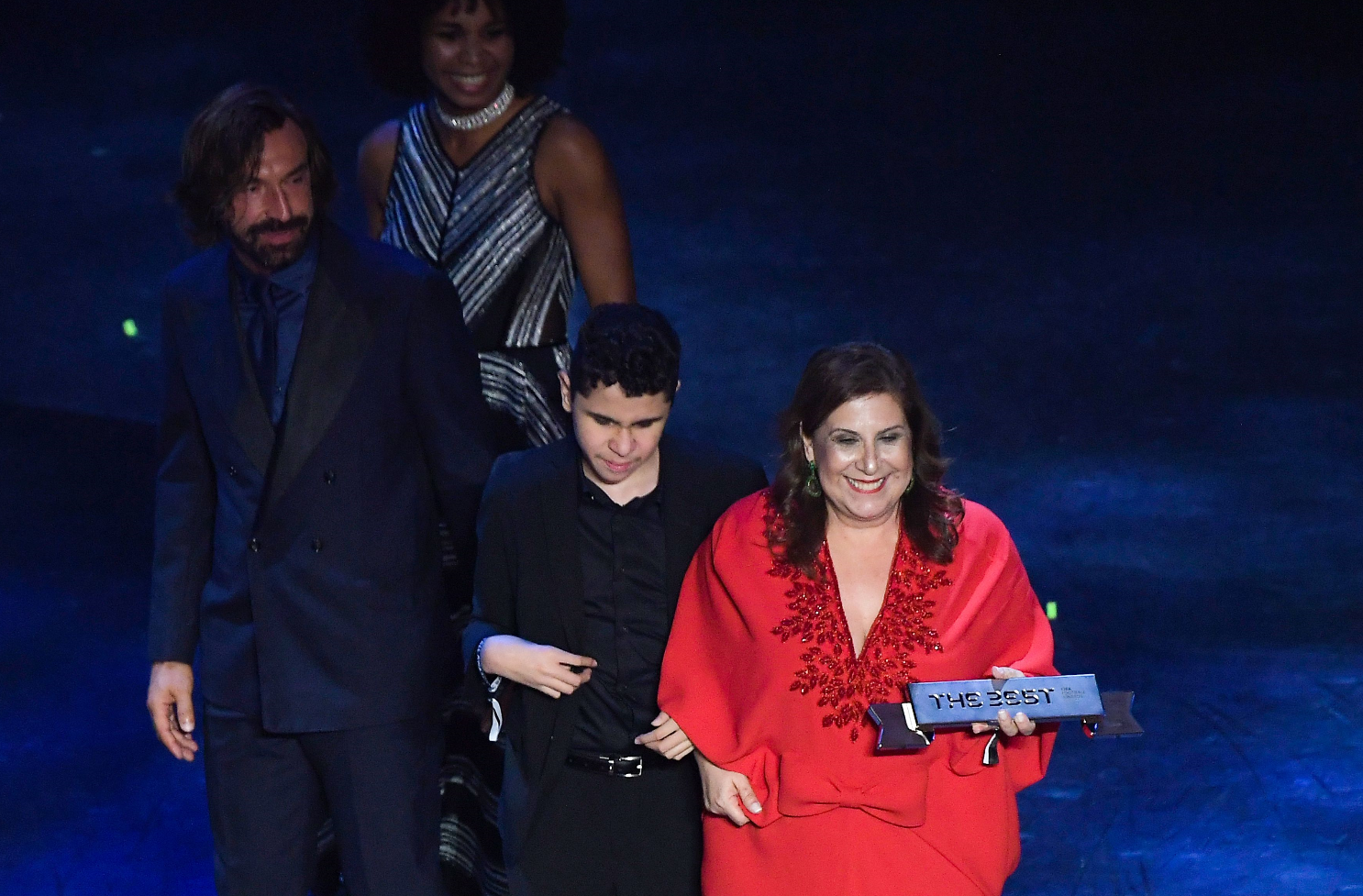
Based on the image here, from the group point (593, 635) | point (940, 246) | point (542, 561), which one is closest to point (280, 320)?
point (542, 561)

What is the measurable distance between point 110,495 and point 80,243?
1.60 metres

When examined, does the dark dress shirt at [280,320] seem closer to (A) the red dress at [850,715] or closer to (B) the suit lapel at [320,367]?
(B) the suit lapel at [320,367]

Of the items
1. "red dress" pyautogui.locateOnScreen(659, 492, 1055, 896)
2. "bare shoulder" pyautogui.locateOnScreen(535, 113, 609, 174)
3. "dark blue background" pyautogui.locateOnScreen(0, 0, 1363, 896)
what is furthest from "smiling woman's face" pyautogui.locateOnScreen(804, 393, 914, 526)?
"dark blue background" pyautogui.locateOnScreen(0, 0, 1363, 896)

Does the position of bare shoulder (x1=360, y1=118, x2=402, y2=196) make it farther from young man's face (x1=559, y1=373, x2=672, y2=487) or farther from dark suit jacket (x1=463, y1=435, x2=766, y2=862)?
young man's face (x1=559, y1=373, x2=672, y2=487)

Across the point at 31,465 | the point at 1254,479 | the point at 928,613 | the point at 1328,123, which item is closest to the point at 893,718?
the point at 928,613

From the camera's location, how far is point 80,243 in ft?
26.1

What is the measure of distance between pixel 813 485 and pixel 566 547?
15.6 inches

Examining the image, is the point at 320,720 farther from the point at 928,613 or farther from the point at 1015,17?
the point at 1015,17

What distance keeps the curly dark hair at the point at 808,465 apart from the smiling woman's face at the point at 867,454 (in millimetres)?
20

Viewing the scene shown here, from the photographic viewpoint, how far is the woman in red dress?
261 cm

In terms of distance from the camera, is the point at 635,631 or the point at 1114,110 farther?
the point at 1114,110

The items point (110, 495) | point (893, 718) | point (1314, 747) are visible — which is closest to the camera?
point (893, 718)

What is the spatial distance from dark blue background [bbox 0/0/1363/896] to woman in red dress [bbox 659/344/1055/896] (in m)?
2.68

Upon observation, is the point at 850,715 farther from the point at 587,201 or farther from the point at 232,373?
the point at 587,201
